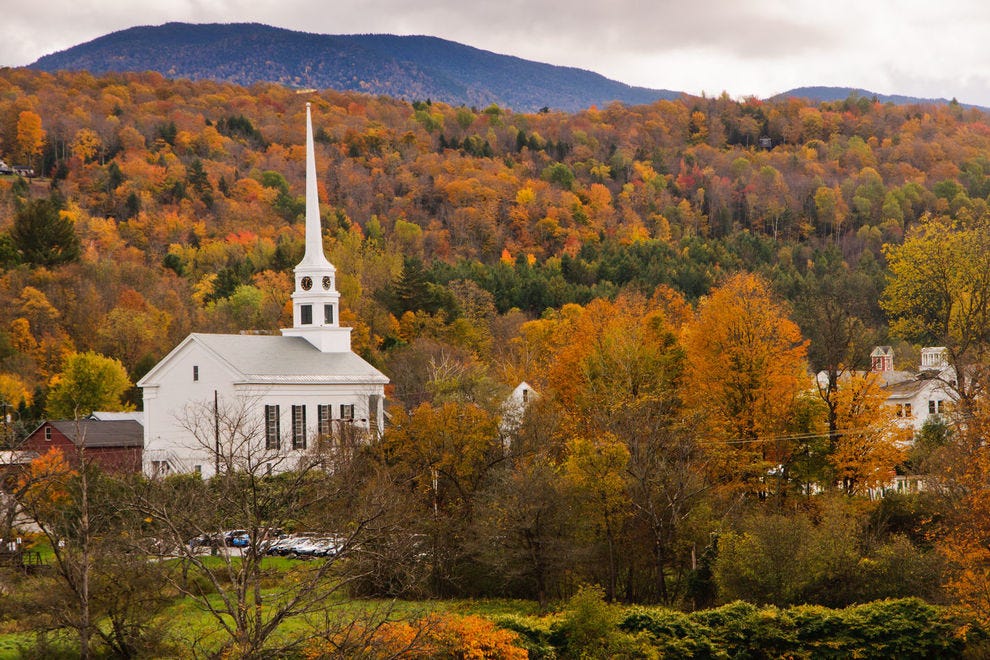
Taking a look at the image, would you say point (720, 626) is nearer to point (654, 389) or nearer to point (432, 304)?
point (654, 389)

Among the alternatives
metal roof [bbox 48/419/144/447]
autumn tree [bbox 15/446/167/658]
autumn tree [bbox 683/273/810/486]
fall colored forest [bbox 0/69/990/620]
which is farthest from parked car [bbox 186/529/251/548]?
autumn tree [bbox 683/273/810/486]

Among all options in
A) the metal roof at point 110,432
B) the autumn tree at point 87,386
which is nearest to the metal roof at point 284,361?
the metal roof at point 110,432

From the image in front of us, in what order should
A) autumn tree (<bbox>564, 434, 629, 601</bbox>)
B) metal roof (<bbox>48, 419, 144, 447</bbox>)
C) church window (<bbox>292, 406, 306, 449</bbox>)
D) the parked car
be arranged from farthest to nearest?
metal roof (<bbox>48, 419, 144, 447</bbox>) < church window (<bbox>292, 406, 306, 449</bbox>) < autumn tree (<bbox>564, 434, 629, 601</bbox>) < the parked car

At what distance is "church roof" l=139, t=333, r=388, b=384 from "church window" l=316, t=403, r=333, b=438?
1.17m

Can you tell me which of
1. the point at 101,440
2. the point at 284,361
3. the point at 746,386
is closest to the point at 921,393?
the point at 746,386

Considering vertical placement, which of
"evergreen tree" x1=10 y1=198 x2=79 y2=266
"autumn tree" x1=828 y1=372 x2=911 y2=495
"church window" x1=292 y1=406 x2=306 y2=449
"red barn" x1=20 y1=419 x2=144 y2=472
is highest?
"evergreen tree" x1=10 y1=198 x2=79 y2=266

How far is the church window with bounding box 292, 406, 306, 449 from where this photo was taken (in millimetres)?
57656

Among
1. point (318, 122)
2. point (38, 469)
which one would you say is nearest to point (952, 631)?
point (38, 469)

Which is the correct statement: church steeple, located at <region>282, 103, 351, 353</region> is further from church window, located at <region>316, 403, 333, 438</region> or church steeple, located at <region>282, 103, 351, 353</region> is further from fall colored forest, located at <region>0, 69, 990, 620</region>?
fall colored forest, located at <region>0, 69, 990, 620</region>

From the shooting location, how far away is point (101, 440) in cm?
5872

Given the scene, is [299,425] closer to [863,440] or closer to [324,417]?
[324,417]

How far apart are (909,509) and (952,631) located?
6713 mm

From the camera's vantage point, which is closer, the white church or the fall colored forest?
the fall colored forest

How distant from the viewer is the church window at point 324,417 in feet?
189
